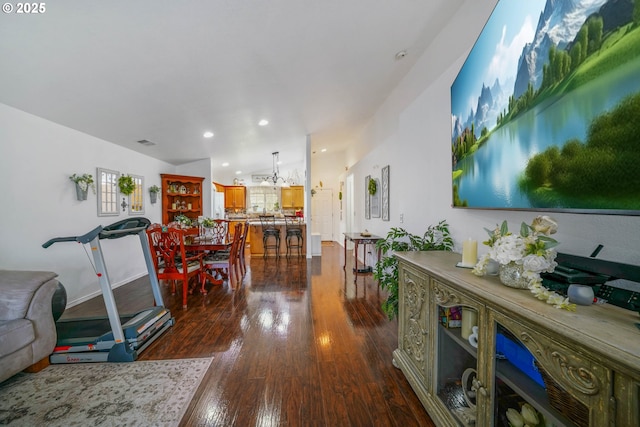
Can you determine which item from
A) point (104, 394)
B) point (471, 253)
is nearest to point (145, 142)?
point (104, 394)

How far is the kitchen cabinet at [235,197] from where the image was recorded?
9.97 m

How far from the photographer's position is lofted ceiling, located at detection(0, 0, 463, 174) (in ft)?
6.45

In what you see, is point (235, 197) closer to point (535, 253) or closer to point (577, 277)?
point (535, 253)

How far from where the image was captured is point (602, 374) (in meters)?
0.69

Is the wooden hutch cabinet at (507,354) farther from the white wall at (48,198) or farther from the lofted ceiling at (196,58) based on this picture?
the white wall at (48,198)

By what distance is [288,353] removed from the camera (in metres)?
2.35

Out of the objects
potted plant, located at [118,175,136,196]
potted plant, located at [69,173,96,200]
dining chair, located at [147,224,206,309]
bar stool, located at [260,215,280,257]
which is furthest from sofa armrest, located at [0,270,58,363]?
bar stool, located at [260,215,280,257]

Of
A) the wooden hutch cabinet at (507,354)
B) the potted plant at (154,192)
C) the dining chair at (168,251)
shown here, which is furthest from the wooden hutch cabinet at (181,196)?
the wooden hutch cabinet at (507,354)

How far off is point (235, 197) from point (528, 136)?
9862mm

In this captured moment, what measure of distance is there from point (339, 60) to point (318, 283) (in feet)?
11.5

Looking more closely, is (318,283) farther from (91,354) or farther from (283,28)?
(283,28)

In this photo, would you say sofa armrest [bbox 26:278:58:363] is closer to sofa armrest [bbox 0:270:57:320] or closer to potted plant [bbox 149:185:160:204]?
sofa armrest [bbox 0:270:57:320]

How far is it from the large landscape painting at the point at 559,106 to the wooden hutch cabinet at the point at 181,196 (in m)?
6.36

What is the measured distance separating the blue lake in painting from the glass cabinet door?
0.66m
